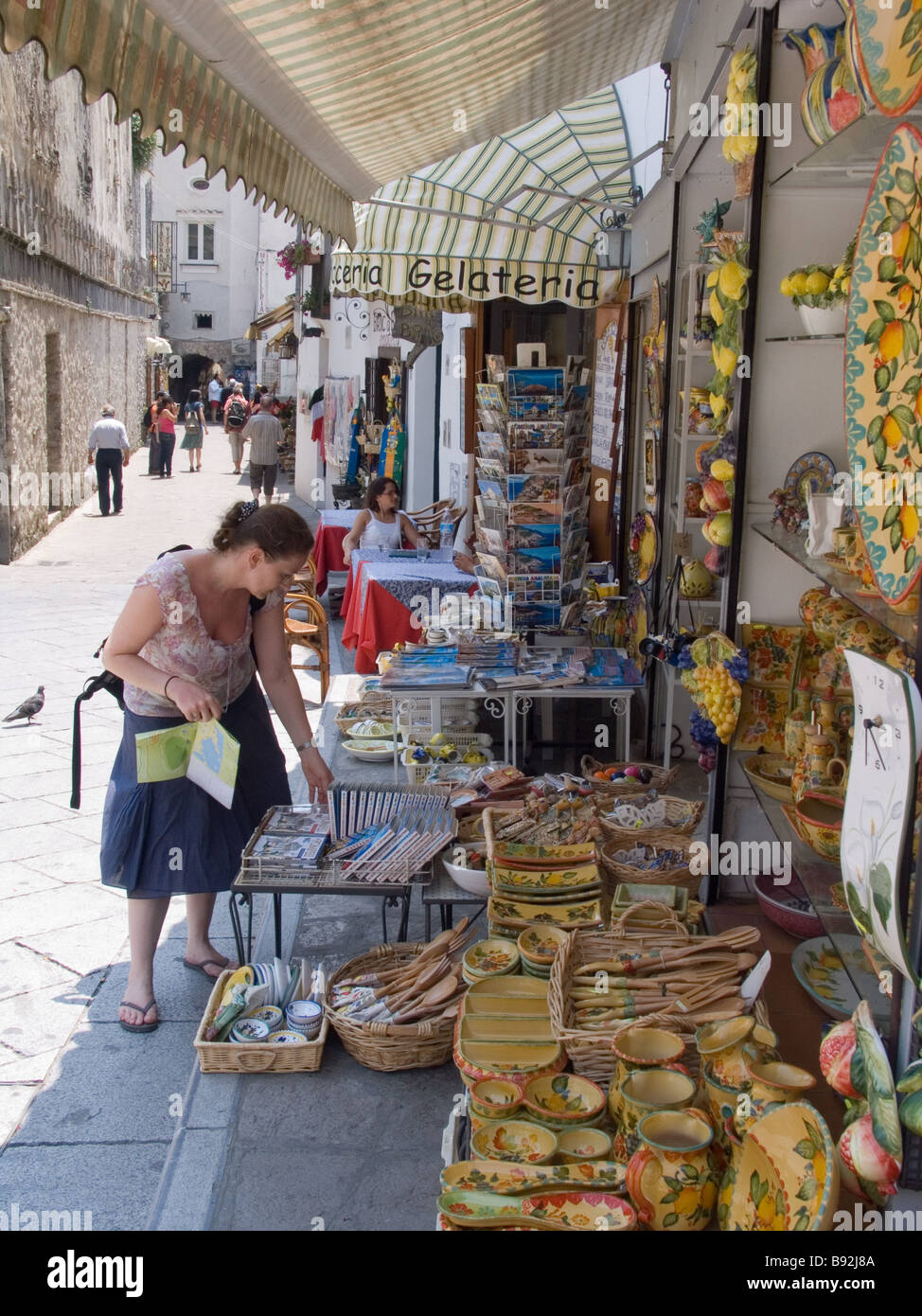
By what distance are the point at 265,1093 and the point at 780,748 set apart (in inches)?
77.0

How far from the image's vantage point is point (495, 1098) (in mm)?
2781

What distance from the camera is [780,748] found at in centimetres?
394

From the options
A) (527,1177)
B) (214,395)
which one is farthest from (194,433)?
(527,1177)

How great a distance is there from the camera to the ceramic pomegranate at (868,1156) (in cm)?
196

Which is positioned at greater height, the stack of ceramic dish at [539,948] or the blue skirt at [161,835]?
the blue skirt at [161,835]

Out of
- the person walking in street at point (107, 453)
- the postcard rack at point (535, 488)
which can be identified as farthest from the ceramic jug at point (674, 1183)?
the person walking in street at point (107, 453)

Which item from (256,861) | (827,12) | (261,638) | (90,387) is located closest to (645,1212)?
(256,861)

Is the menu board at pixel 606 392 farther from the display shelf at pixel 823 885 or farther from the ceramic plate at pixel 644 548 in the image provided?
the display shelf at pixel 823 885

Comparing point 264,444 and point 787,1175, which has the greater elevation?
point 264,444

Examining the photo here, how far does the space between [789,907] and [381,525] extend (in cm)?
618

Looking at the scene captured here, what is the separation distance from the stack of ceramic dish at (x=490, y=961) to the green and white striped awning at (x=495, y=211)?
16.8ft

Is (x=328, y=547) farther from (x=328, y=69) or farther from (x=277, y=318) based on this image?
(x=277, y=318)

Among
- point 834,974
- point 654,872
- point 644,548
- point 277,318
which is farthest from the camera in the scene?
point 277,318
